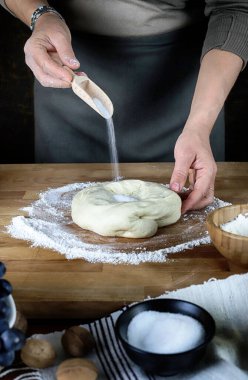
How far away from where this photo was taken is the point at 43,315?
1.13m

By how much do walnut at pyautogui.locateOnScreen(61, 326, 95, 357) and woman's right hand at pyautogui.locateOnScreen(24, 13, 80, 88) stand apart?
75 centimetres

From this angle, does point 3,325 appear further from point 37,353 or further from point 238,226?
point 238,226

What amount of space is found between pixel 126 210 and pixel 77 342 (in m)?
0.51

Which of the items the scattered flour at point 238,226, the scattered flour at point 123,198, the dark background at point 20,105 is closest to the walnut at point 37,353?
the scattered flour at point 238,226

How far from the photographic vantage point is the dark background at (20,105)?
3.38 meters

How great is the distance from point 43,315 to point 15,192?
63 cm

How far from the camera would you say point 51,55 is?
1633mm

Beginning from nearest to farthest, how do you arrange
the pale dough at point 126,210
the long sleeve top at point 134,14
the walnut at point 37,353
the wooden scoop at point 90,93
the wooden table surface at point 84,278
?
1. the walnut at point 37,353
2. the wooden table surface at point 84,278
3. the pale dough at point 126,210
4. the wooden scoop at point 90,93
5. the long sleeve top at point 134,14

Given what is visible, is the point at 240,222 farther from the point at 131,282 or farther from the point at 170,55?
the point at 170,55

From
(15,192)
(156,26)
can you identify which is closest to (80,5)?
(156,26)

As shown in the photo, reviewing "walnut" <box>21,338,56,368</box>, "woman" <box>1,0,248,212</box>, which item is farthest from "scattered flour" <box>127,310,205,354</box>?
"woman" <box>1,0,248,212</box>

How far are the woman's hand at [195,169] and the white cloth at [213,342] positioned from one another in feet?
1.52

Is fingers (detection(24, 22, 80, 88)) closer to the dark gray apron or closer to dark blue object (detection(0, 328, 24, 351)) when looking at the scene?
the dark gray apron

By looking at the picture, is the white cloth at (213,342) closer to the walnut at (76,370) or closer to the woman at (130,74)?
the walnut at (76,370)
